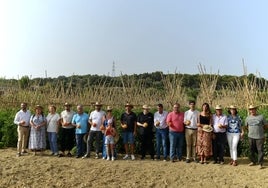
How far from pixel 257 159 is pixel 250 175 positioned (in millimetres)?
1553

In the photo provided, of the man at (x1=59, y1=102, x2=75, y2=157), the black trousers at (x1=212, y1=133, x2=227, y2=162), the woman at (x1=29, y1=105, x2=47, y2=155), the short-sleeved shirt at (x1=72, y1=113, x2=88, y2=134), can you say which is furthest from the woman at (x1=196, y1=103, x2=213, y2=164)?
the woman at (x1=29, y1=105, x2=47, y2=155)

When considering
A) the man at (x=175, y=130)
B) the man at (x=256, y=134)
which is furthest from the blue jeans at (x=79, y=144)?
the man at (x=256, y=134)

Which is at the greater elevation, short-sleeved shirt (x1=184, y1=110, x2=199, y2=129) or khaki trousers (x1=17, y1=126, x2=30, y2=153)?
short-sleeved shirt (x1=184, y1=110, x2=199, y2=129)

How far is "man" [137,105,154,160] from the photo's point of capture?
1032 centimetres

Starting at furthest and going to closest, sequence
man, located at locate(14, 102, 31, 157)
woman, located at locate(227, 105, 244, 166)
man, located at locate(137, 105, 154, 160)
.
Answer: man, located at locate(14, 102, 31, 157), man, located at locate(137, 105, 154, 160), woman, located at locate(227, 105, 244, 166)

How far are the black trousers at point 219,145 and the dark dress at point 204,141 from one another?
214 mm

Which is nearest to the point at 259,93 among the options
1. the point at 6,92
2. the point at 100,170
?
the point at 100,170

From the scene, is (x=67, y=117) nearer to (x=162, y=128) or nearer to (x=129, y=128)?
(x=129, y=128)

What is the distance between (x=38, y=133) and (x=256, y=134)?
5.95 metres

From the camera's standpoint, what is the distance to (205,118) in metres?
9.84

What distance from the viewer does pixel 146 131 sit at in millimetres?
10328

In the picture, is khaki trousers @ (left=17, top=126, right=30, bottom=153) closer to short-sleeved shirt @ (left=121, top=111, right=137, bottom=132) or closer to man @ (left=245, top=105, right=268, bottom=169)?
short-sleeved shirt @ (left=121, top=111, right=137, bottom=132)

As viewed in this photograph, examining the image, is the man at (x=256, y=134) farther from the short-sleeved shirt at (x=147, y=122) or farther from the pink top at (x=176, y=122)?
the short-sleeved shirt at (x=147, y=122)

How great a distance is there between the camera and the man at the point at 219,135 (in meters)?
9.73
